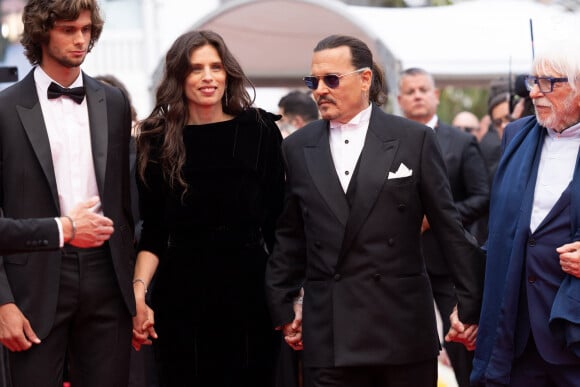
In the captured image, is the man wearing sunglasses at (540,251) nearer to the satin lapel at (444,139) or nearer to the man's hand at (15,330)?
the man's hand at (15,330)

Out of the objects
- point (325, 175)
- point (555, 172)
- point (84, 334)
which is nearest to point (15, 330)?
point (84, 334)

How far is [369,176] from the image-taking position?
556 centimetres

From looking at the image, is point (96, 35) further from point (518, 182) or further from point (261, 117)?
point (518, 182)

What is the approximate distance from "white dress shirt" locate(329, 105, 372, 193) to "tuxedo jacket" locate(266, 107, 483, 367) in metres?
0.05

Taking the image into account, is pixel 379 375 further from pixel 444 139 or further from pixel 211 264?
pixel 444 139

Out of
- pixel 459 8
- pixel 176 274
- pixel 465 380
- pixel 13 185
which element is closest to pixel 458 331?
pixel 176 274

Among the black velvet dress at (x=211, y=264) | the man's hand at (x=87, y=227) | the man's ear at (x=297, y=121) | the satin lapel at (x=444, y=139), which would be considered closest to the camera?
the man's hand at (x=87, y=227)

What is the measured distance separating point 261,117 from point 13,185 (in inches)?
61.0

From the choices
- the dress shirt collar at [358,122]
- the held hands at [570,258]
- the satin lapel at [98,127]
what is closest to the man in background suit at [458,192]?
the dress shirt collar at [358,122]

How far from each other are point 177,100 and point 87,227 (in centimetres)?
143

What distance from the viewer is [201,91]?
20.2ft

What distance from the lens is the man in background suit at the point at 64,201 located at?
522 centimetres

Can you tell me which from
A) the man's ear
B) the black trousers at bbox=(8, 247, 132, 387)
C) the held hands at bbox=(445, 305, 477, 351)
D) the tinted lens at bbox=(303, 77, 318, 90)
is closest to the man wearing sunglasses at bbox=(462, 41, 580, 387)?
→ the held hands at bbox=(445, 305, 477, 351)

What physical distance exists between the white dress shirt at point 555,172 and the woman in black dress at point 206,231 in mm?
1427
